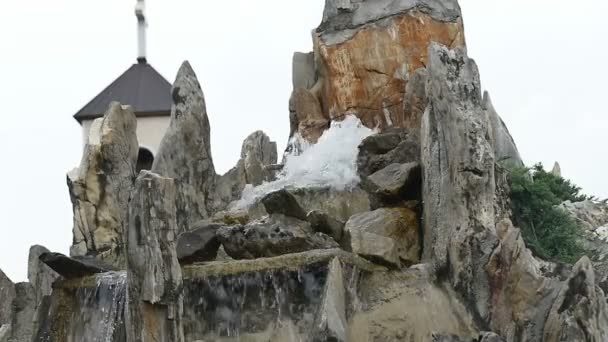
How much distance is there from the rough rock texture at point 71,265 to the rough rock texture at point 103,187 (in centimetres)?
338

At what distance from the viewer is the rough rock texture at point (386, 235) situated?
47.5 feet

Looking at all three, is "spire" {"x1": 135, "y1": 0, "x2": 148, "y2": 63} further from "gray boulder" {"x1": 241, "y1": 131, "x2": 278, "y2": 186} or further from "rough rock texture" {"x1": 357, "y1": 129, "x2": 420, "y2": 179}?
"rough rock texture" {"x1": 357, "y1": 129, "x2": 420, "y2": 179}

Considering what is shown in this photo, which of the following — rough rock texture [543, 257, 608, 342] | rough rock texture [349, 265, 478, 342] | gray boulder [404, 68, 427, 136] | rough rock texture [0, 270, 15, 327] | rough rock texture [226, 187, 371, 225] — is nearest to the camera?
rough rock texture [543, 257, 608, 342]

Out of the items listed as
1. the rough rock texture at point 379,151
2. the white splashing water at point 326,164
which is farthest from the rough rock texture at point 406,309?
the white splashing water at point 326,164

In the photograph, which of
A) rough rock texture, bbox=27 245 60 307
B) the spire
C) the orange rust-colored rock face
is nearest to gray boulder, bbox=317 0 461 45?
the orange rust-colored rock face

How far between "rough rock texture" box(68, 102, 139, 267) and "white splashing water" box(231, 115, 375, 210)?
6.16 ft

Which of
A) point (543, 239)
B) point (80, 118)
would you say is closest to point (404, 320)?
point (543, 239)

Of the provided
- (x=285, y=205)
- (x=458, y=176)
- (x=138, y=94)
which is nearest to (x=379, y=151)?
(x=285, y=205)

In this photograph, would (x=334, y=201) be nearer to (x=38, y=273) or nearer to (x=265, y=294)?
(x=265, y=294)

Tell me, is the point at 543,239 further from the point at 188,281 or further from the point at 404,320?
the point at 188,281

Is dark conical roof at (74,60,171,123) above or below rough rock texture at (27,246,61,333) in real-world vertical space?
above

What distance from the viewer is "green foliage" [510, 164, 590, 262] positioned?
764 inches

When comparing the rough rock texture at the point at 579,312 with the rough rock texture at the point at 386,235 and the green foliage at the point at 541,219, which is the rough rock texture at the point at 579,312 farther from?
the green foliage at the point at 541,219

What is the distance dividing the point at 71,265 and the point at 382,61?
6.86m
